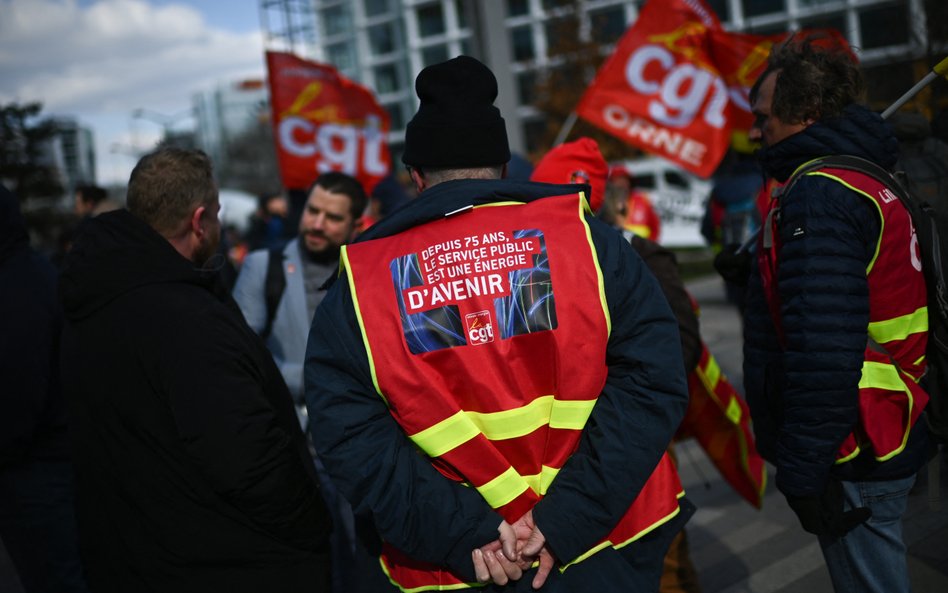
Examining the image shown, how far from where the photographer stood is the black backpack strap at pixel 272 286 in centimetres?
383

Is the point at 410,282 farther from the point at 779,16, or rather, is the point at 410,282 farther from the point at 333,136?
the point at 779,16

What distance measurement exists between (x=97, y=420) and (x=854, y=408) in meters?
2.05

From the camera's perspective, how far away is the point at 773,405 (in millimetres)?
2582

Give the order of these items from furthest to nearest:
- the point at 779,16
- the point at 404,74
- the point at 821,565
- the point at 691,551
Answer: the point at 404,74, the point at 779,16, the point at 691,551, the point at 821,565

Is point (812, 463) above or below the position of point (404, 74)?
below

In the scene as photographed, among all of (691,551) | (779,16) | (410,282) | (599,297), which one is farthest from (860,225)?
(779,16)

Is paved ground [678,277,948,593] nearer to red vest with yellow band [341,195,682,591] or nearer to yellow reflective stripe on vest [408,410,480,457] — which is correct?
red vest with yellow band [341,195,682,591]

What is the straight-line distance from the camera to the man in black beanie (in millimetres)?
1909

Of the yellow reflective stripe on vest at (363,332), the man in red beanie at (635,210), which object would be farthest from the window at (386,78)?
the yellow reflective stripe on vest at (363,332)

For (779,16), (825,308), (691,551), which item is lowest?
(691,551)

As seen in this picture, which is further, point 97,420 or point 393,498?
point 97,420

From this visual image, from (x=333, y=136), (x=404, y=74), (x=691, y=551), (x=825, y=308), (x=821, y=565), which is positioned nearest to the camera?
(x=825, y=308)

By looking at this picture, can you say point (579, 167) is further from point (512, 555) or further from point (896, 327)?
point (512, 555)

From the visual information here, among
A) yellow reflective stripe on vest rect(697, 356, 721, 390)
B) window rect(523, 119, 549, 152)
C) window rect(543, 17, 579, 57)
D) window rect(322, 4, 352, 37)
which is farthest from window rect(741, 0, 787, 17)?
yellow reflective stripe on vest rect(697, 356, 721, 390)
